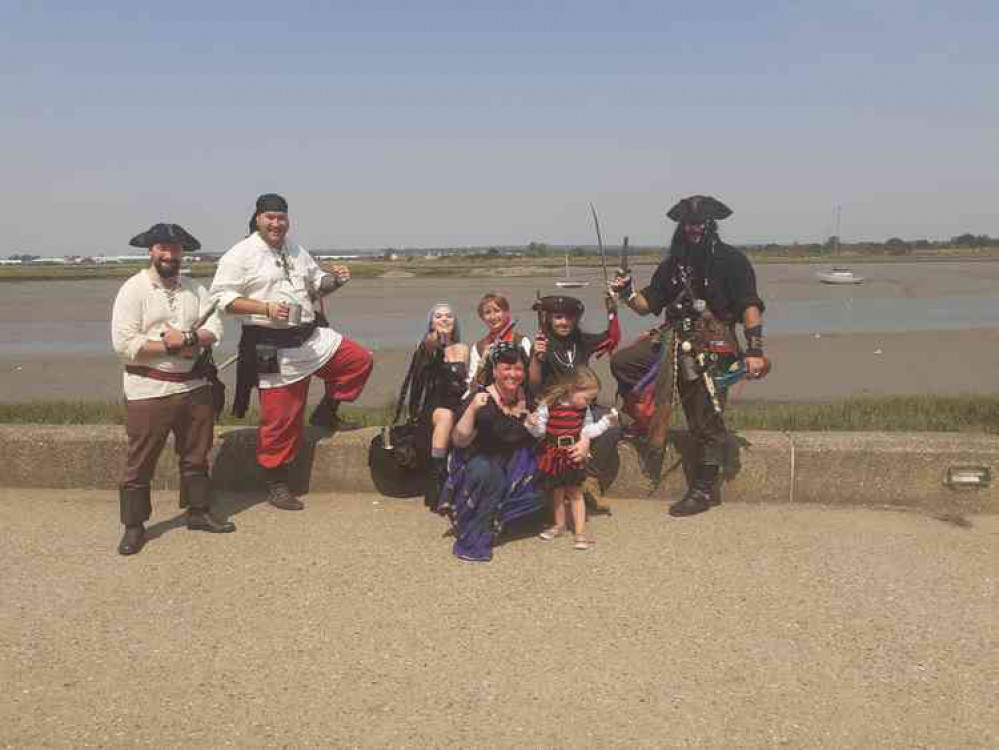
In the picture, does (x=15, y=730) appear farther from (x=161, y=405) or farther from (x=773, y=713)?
(x=773, y=713)

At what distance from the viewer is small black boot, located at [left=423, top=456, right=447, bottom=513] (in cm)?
490

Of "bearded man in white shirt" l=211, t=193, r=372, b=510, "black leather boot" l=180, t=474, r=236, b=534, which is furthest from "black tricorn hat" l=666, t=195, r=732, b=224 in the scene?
"black leather boot" l=180, t=474, r=236, b=534

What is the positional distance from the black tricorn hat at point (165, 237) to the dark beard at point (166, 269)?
0.10 meters

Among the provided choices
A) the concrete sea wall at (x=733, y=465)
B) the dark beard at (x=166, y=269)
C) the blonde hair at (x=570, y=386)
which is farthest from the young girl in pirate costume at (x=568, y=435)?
the dark beard at (x=166, y=269)

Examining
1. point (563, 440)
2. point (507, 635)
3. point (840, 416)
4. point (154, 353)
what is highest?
point (154, 353)

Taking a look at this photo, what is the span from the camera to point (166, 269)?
4605 millimetres

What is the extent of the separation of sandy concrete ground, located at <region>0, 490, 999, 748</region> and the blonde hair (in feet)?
2.58

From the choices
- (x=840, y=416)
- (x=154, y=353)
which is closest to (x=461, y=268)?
(x=840, y=416)

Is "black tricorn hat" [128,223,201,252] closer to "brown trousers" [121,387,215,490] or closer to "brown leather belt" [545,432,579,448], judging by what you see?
"brown trousers" [121,387,215,490]

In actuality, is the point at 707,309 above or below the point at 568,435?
above

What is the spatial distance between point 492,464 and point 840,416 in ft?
11.9

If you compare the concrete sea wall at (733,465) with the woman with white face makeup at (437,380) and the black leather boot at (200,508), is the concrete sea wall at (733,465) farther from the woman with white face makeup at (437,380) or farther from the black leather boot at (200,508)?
the black leather boot at (200,508)

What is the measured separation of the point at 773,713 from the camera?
3.05 m

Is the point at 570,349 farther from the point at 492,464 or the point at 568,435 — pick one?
the point at 492,464
